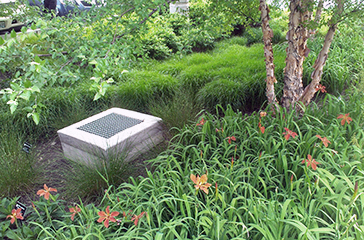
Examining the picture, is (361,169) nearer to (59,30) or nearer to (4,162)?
(59,30)

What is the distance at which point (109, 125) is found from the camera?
298 centimetres

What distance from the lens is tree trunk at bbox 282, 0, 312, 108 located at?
2557mm

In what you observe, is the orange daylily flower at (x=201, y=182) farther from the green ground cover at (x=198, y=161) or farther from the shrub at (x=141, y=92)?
the shrub at (x=141, y=92)

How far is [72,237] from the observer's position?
164 centimetres

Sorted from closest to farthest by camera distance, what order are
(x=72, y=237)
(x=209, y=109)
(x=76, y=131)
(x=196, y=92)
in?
(x=72, y=237), (x=76, y=131), (x=209, y=109), (x=196, y=92)

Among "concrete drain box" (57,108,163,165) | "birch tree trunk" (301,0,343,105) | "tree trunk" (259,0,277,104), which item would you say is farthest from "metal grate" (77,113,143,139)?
"birch tree trunk" (301,0,343,105)

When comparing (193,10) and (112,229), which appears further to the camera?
(193,10)

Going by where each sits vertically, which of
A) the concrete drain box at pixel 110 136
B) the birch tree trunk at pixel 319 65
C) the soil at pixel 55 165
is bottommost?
the soil at pixel 55 165

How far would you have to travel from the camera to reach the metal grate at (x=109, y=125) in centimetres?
283

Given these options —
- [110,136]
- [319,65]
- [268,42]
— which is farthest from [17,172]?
[319,65]

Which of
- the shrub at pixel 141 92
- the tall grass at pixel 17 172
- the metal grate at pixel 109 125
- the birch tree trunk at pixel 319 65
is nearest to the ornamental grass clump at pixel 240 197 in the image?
the birch tree trunk at pixel 319 65

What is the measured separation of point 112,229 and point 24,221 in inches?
35.0

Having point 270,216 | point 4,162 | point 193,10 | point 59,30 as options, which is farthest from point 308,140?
point 4,162

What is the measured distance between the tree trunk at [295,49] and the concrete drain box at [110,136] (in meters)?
1.42
